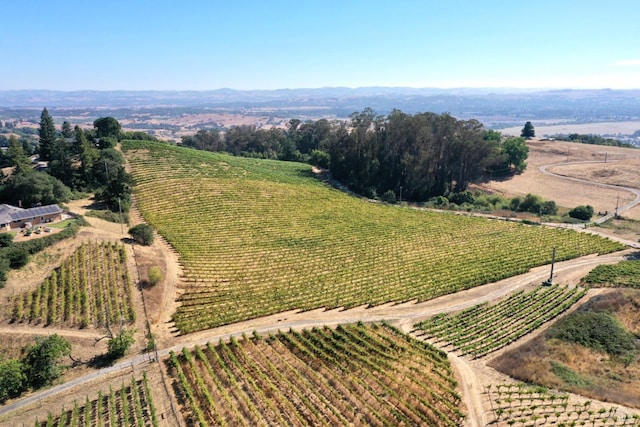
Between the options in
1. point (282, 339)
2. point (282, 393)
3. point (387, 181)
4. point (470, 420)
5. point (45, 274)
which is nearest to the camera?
point (470, 420)

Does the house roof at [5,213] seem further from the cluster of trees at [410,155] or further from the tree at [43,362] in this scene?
the cluster of trees at [410,155]

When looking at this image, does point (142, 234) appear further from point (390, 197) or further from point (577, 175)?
point (577, 175)

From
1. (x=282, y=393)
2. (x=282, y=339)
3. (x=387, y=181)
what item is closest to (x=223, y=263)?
(x=282, y=339)

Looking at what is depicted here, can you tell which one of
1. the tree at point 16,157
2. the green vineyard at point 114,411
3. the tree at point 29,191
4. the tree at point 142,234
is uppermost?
the tree at point 16,157

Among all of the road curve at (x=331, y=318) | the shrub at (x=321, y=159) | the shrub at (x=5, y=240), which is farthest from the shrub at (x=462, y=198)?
the shrub at (x=5, y=240)

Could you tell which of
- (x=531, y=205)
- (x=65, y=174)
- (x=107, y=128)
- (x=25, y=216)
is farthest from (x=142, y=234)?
(x=531, y=205)

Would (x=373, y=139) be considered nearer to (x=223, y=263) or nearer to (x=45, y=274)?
(x=223, y=263)

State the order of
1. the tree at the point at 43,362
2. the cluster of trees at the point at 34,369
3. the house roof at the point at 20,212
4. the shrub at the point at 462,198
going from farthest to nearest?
the shrub at the point at 462,198 < the house roof at the point at 20,212 < the tree at the point at 43,362 < the cluster of trees at the point at 34,369
